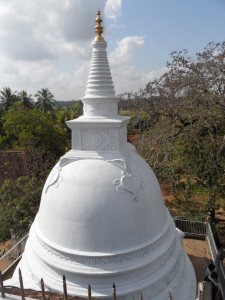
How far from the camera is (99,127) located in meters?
8.52

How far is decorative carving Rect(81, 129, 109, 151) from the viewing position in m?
8.59

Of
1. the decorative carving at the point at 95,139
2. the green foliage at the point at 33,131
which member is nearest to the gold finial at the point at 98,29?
the decorative carving at the point at 95,139

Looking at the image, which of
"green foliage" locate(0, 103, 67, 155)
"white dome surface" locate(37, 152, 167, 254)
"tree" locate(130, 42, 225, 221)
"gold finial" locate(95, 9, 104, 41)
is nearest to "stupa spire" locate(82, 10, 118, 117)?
"gold finial" locate(95, 9, 104, 41)

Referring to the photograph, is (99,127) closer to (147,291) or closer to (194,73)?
(147,291)

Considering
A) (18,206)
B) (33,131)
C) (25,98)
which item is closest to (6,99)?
(25,98)

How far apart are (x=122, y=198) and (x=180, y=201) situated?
990 cm

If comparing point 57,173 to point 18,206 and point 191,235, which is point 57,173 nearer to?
point 18,206

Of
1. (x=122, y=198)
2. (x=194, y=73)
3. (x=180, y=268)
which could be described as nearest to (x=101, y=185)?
(x=122, y=198)

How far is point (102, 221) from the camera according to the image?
774 centimetres

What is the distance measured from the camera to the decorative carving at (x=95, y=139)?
859 cm

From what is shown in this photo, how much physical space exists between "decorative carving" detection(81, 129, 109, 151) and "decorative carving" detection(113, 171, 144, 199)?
1071 millimetres

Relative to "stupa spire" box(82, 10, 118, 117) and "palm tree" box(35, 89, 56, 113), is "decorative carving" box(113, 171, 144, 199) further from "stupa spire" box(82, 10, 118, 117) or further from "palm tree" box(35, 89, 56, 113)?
"palm tree" box(35, 89, 56, 113)

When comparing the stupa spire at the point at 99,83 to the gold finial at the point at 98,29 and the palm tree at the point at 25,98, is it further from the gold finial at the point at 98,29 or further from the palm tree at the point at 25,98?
the palm tree at the point at 25,98

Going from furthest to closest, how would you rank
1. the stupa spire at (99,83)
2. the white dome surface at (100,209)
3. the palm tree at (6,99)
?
the palm tree at (6,99), the stupa spire at (99,83), the white dome surface at (100,209)
